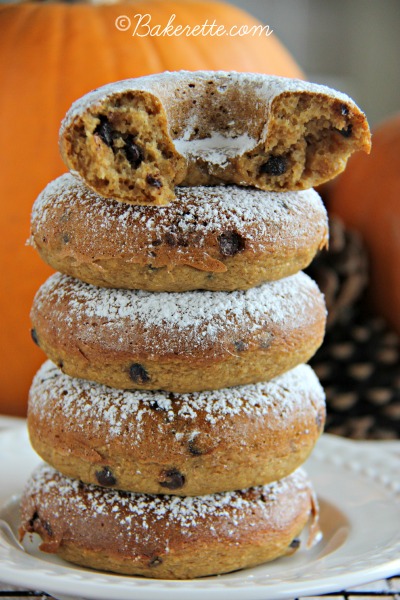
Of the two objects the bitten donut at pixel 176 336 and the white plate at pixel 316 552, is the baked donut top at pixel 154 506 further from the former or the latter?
the bitten donut at pixel 176 336

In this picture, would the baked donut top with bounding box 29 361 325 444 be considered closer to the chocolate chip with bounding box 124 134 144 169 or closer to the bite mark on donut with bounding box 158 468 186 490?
the bite mark on donut with bounding box 158 468 186 490

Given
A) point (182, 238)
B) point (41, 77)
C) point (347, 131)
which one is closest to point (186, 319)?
point (182, 238)

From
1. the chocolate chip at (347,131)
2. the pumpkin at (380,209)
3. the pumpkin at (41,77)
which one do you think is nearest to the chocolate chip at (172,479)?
the chocolate chip at (347,131)

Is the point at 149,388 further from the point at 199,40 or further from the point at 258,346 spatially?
the point at 199,40

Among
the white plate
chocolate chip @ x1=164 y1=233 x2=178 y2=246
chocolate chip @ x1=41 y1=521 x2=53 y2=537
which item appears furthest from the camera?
chocolate chip @ x1=41 y1=521 x2=53 y2=537

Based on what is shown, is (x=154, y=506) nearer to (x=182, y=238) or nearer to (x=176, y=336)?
(x=176, y=336)

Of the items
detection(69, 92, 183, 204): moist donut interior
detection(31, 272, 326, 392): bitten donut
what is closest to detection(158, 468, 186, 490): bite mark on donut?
detection(31, 272, 326, 392): bitten donut
